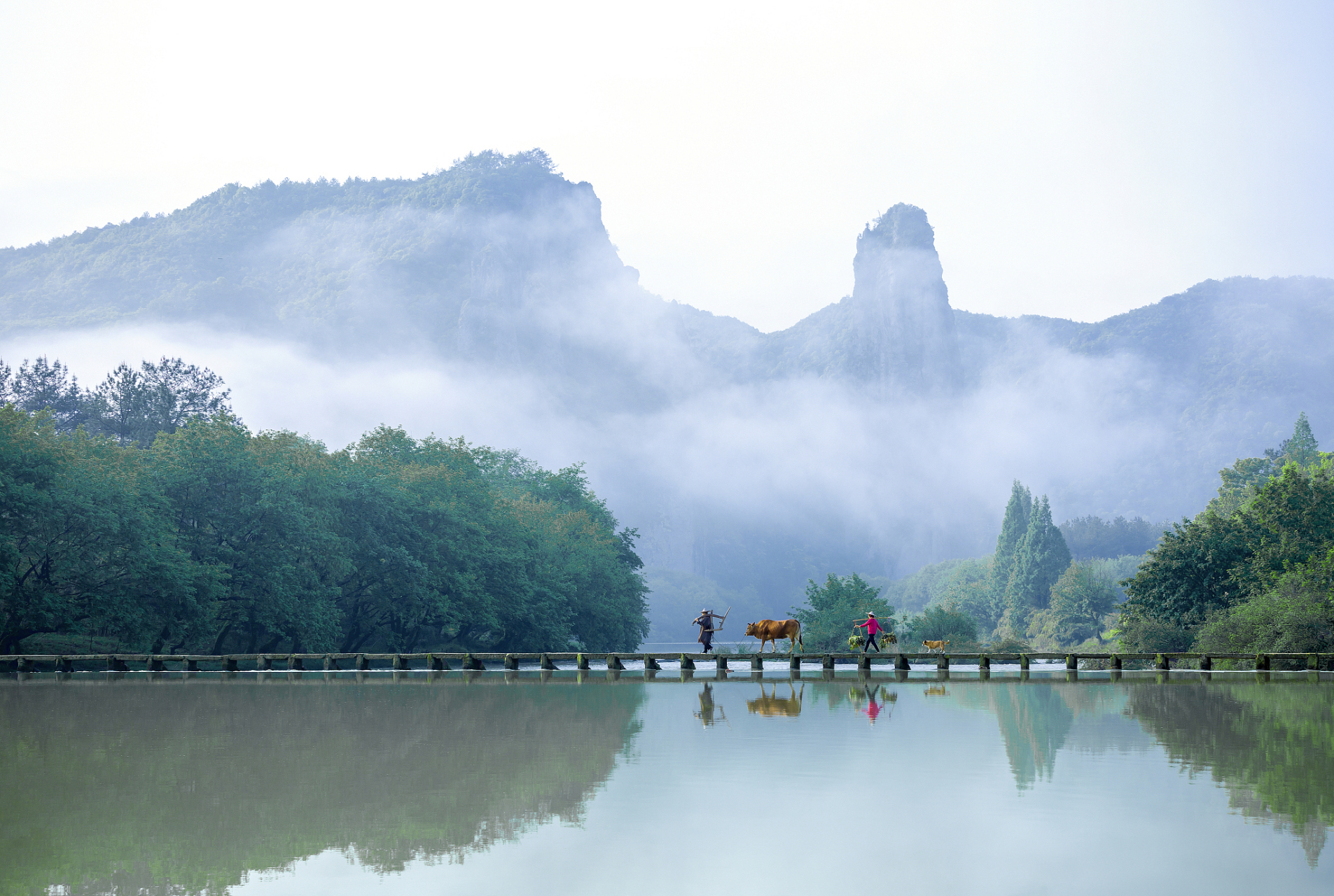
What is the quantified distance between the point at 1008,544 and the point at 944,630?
8060cm

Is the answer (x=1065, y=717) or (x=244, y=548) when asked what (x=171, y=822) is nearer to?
(x=1065, y=717)

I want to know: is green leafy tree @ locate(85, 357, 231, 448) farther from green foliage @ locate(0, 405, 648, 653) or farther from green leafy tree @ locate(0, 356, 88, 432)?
green foliage @ locate(0, 405, 648, 653)

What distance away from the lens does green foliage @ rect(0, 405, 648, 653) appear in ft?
148

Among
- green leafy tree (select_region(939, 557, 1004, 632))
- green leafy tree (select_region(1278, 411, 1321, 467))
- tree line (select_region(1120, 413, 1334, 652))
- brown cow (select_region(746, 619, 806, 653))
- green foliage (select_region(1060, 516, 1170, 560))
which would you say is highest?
green leafy tree (select_region(1278, 411, 1321, 467))

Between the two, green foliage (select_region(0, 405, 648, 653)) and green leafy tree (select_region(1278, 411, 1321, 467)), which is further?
green leafy tree (select_region(1278, 411, 1321, 467))

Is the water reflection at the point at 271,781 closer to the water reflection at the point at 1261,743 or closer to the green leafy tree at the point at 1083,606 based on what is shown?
the water reflection at the point at 1261,743

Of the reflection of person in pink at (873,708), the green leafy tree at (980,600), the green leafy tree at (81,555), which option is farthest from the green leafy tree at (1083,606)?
the reflection of person in pink at (873,708)

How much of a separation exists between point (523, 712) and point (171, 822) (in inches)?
519

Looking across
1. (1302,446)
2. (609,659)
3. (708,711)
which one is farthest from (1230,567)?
(1302,446)

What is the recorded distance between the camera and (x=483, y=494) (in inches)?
2810

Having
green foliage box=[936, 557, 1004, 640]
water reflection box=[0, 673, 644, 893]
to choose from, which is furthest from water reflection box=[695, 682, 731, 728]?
green foliage box=[936, 557, 1004, 640]

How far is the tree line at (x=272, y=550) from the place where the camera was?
4528cm

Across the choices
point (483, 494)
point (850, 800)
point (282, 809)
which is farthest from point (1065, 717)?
point (483, 494)

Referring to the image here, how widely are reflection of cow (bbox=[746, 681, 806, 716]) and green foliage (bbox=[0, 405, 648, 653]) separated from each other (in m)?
27.2
